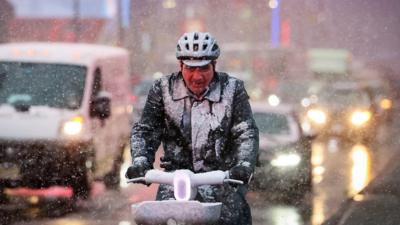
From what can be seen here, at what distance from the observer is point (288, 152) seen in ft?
48.3

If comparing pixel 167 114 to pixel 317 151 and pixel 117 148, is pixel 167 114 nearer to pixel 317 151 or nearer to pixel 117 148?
pixel 117 148

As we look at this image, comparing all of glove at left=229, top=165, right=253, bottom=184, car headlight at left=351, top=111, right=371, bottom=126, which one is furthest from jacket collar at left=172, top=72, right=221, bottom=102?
car headlight at left=351, top=111, right=371, bottom=126

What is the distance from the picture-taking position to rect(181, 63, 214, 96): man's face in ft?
18.5

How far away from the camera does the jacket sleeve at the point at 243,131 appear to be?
5555mm

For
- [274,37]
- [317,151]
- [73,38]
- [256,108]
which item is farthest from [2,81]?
[274,37]

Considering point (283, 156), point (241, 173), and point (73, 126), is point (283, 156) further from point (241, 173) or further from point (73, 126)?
point (241, 173)

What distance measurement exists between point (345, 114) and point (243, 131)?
22.1 metres

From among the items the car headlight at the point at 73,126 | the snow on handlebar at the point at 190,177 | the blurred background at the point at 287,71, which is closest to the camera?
the snow on handlebar at the point at 190,177

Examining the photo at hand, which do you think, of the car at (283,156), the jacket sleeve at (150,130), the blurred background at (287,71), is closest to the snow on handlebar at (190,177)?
the jacket sleeve at (150,130)

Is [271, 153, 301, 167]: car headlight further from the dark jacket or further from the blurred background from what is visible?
→ the dark jacket

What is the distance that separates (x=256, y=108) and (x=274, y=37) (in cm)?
4042

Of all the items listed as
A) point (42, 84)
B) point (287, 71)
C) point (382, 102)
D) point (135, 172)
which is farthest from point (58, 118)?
point (287, 71)

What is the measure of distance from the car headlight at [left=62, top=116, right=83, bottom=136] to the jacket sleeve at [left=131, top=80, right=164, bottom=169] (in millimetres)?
8758

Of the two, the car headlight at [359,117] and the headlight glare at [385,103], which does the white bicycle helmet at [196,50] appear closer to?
the car headlight at [359,117]
